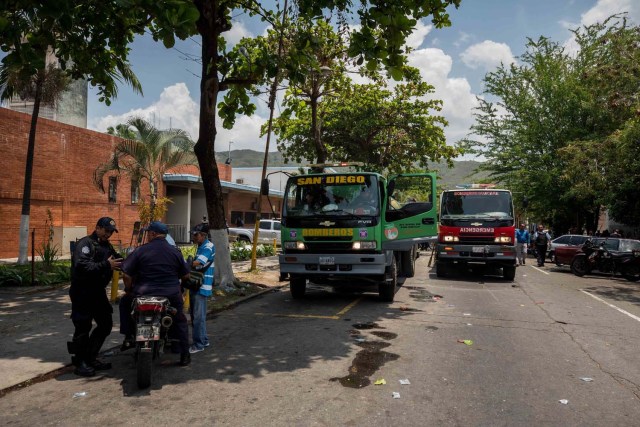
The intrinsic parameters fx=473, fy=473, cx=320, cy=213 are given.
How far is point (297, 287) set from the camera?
10.7m

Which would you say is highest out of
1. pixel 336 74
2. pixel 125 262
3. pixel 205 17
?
pixel 336 74

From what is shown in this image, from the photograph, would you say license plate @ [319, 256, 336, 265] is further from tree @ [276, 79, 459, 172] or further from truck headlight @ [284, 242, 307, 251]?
tree @ [276, 79, 459, 172]

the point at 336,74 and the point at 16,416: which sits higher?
the point at 336,74

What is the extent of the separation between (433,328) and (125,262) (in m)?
4.91

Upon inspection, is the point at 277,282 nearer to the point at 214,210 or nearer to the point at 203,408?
the point at 214,210

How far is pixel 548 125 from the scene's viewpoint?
93.7ft

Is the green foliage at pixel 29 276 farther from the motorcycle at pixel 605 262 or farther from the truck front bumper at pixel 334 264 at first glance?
the motorcycle at pixel 605 262

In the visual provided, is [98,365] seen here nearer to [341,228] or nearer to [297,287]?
[341,228]

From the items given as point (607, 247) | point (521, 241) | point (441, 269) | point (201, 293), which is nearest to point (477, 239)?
point (441, 269)

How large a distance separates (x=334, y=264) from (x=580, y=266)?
12.4m

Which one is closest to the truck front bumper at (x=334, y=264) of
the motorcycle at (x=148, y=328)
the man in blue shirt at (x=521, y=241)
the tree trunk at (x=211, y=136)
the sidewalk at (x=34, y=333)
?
the tree trunk at (x=211, y=136)

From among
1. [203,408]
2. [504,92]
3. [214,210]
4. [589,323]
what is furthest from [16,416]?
[504,92]

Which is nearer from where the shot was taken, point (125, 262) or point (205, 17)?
point (125, 262)

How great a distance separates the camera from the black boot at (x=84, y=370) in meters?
5.26
